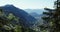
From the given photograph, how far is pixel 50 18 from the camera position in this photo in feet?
54.5

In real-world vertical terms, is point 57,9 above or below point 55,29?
above

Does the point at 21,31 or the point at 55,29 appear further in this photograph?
the point at 21,31

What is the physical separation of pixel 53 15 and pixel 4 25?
3.76m

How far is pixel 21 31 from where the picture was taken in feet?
175

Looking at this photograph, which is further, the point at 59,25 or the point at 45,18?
the point at 45,18

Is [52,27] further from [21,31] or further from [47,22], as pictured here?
[21,31]

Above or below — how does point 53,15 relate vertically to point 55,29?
above

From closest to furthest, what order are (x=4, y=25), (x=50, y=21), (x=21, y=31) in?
(x=4, y=25) < (x=50, y=21) < (x=21, y=31)

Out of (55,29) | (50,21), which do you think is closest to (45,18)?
(50,21)

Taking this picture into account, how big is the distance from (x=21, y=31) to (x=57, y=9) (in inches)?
1486

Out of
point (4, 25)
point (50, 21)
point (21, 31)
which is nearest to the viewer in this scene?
point (4, 25)

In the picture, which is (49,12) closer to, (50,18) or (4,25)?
(50,18)

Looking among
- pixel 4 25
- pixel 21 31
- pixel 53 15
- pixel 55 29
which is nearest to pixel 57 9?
pixel 53 15

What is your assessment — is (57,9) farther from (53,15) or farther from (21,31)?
(21,31)
